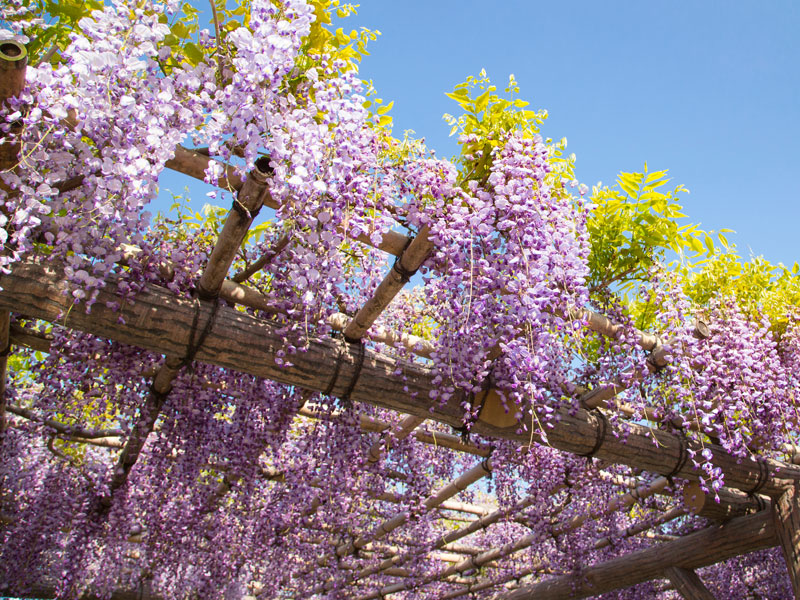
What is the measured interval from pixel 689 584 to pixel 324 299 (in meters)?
4.32

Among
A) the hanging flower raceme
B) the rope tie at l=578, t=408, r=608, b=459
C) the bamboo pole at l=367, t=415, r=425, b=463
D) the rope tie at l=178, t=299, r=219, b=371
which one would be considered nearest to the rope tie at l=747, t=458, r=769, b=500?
the rope tie at l=578, t=408, r=608, b=459

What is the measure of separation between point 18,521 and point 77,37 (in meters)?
4.48

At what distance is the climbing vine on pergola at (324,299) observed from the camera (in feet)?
6.24

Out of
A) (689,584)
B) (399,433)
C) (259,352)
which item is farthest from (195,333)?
(689,584)

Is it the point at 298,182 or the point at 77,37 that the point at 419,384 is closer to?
the point at 298,182

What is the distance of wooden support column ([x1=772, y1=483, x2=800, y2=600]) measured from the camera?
13.4ft

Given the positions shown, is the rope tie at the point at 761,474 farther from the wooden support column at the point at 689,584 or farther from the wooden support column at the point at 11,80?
the wooden support column at the point at 11,80

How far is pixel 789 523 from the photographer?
4.17 m

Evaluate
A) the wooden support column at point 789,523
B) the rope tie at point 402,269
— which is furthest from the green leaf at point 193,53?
the wooden support column at point 789,523

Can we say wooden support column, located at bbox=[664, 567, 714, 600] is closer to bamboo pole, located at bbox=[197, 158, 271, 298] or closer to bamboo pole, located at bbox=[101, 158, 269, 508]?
bamboo pole, located at bbox=[101, 158, 269, 508]

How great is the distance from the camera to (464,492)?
509cm

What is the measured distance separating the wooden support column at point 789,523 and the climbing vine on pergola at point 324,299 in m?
0.02

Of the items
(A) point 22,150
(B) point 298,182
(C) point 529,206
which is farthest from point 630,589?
(A) point 22,150

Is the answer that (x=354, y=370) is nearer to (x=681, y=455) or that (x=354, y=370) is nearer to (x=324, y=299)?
(x=324, y=299)
